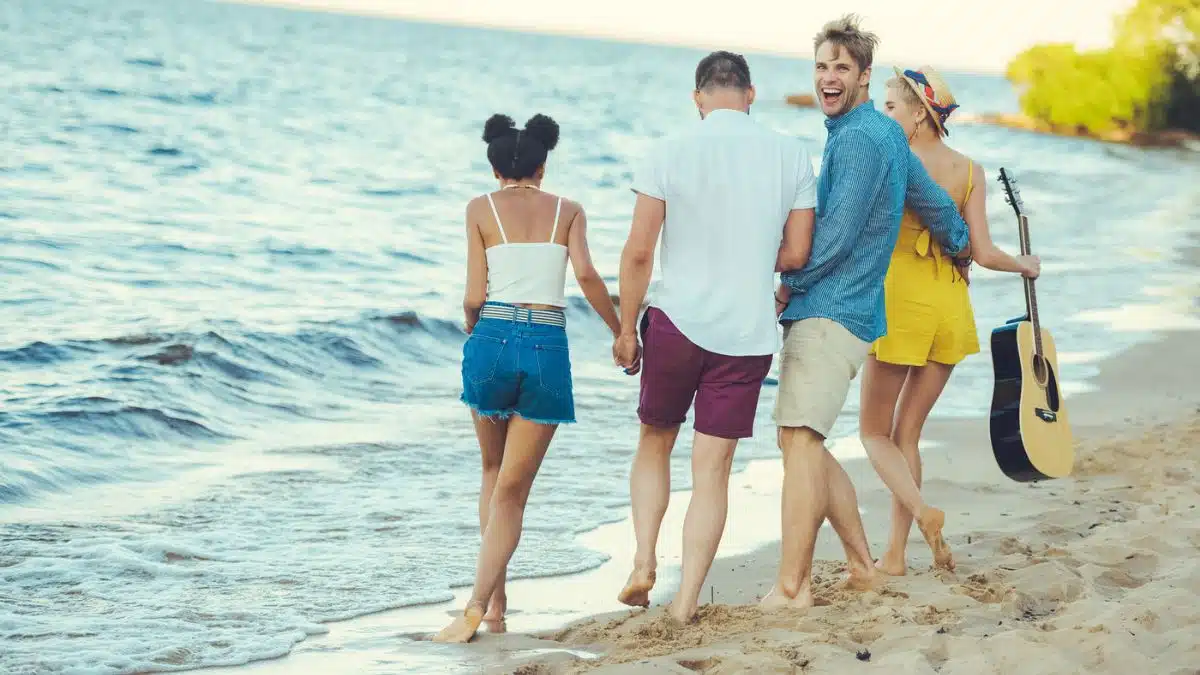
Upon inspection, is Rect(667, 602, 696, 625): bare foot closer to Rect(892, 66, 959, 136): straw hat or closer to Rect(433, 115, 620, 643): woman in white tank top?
Rect(433, 115, 620, 643): woman in white tank top

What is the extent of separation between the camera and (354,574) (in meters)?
5.30

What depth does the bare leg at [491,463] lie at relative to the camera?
434 centimetres

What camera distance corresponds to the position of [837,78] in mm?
4184

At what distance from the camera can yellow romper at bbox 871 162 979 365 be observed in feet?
15.0

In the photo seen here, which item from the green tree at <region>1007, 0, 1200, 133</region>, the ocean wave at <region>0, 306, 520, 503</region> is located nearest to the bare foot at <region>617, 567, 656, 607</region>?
the ocean wave at <region>0, 306, 520, 503</region>

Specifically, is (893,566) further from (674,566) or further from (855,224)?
(855,224)

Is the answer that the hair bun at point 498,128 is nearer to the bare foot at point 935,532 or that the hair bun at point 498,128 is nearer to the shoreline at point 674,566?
the shoreline at point 674,566

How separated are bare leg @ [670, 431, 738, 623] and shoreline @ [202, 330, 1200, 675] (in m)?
0.32

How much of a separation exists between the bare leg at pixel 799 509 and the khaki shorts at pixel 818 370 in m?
0.07

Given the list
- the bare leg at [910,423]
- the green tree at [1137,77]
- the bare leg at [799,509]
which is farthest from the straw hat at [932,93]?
the green tree at [1137,77]

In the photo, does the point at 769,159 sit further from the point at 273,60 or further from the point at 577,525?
the point at 273,60

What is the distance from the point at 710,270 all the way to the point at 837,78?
0.74m

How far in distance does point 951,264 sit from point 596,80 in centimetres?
7159

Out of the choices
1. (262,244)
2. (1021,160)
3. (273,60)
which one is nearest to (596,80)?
(273,60)
